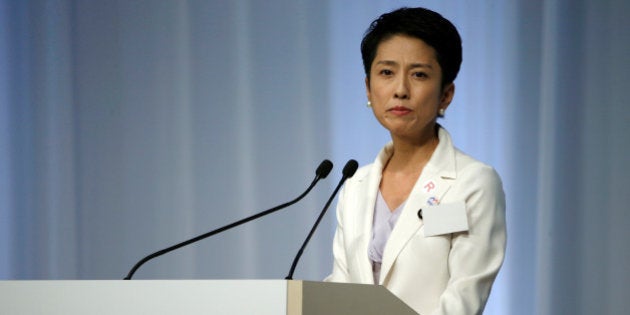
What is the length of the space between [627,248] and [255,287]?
95.2 inches

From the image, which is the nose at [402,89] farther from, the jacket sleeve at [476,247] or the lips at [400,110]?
the jacket sleeve at [476,247]

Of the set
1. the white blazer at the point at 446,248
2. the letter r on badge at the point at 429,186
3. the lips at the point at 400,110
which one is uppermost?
the lips at the point at 400,110

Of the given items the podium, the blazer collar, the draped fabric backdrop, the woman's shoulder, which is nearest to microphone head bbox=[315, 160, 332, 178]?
the blazer collar

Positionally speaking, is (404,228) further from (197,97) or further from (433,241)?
(197,97)

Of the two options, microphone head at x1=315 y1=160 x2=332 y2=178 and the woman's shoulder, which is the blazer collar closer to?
the woman's shoulder

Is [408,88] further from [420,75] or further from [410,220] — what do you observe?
[410,220]

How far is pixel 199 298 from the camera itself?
1.43m

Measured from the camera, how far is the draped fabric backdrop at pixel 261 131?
3488 millimetres

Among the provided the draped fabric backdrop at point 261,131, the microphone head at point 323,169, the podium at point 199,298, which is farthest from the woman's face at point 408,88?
the draped fabric backdrop at point 261,131

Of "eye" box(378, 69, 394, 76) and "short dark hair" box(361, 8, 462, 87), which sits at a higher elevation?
"short dark hair" box(361, 8, 462, 87)

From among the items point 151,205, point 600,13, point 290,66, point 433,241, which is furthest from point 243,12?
point 433,241

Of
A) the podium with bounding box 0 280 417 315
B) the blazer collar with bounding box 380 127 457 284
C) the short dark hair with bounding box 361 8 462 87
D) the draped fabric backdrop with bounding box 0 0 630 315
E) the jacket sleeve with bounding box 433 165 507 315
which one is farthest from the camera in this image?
the draped fabric backdrop with bounding box 0 0 630 315

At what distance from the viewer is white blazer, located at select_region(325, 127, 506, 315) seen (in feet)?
7.04

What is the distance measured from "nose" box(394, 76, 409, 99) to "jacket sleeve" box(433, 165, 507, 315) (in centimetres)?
24
